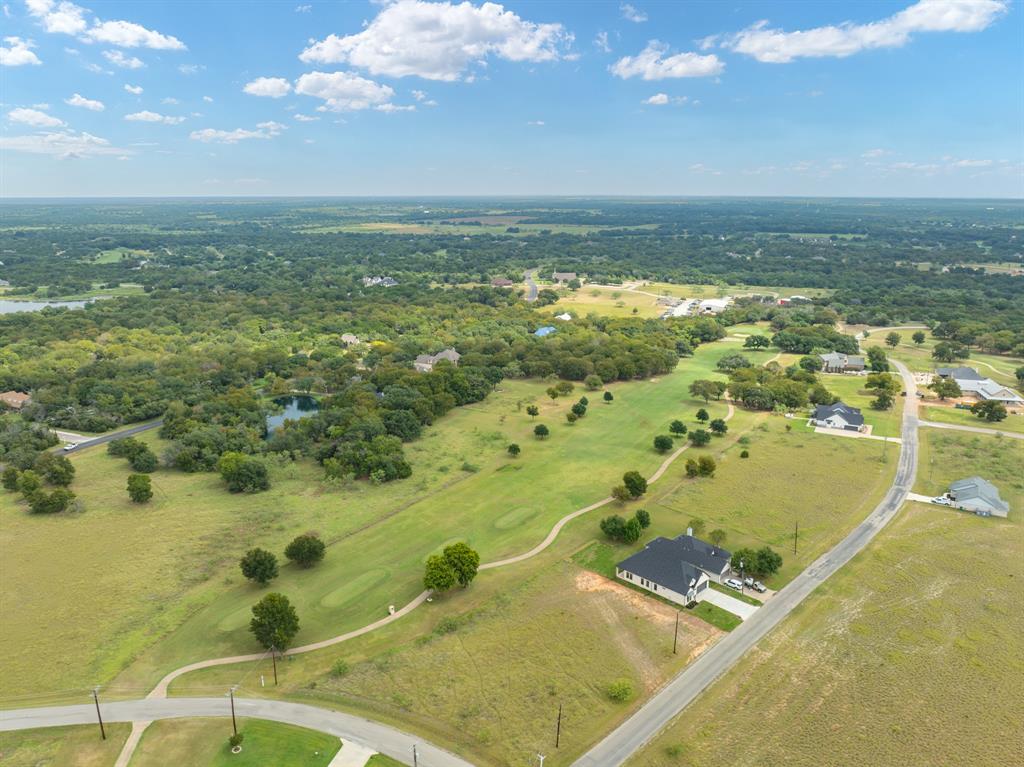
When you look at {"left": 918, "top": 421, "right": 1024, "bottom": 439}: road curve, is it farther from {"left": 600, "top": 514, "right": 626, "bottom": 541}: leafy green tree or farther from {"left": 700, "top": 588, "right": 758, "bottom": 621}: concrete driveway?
{"left": 600, "top": 514, "right": 626, "bottom": 541}: leafy green tree

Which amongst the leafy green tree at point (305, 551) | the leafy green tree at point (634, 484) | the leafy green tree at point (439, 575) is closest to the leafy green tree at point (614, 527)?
the leafy green tree at point (634, 484)

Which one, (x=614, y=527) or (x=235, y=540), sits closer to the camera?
(x=614, y=527)

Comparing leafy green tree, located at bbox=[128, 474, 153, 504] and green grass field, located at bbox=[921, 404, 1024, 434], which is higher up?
leafy green tree, located at bbox=[128, 474, 153, 504]

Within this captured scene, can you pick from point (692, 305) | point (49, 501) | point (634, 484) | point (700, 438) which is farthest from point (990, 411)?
point (49, 501)

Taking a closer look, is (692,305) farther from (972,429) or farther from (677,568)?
(677,568)

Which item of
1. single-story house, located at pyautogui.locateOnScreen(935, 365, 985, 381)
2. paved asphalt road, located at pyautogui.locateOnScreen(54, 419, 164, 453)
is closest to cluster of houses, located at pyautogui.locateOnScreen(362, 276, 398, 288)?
paved asphalt road, located at pyautogui.locateOnScreen(54, 419, 164, 453)
